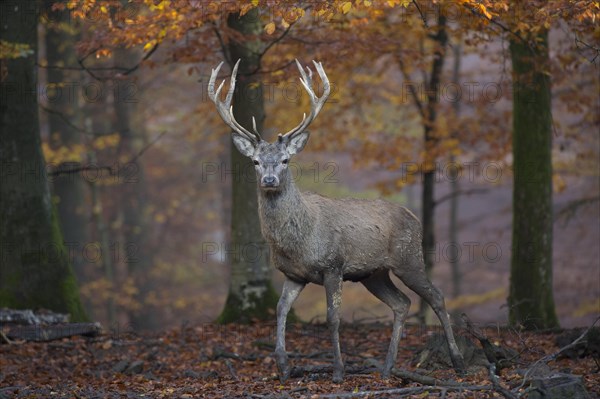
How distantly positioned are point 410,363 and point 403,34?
8.50 metres

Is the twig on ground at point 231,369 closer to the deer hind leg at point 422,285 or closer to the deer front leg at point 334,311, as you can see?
the deer front leg at point 334,311

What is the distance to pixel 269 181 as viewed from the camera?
8.41 metres

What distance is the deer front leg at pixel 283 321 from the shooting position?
8.67 m

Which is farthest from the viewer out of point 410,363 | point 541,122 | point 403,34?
point 403,34

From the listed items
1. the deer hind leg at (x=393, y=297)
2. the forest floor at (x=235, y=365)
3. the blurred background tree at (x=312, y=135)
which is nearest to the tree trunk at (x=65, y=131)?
the blurred background tree at (x=312, y=135)

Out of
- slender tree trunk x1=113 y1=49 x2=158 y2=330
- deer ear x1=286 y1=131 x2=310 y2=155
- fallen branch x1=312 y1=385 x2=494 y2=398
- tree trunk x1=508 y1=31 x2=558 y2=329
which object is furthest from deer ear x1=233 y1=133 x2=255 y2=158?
slender tree trunk x1=113 y1=49 x2=158 y2=330

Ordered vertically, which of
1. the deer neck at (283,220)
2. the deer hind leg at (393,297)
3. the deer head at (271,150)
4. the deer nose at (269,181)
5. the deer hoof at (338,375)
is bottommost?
the deer hoof at (338,375)

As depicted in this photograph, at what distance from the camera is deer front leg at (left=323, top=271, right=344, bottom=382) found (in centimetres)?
869

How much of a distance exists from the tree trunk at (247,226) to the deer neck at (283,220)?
13.2 feet

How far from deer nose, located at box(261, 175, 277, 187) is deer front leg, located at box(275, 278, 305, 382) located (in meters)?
1.21

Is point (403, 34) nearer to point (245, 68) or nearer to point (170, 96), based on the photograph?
point (245, 68)

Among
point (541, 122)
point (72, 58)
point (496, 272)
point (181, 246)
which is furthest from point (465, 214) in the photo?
point (541, 122)

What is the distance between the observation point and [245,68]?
12898 millimetres

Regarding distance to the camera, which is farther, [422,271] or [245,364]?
[245,364]
